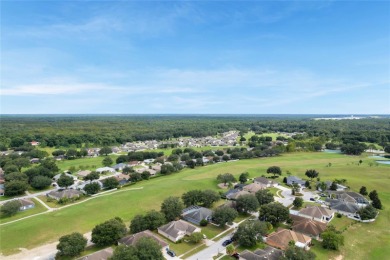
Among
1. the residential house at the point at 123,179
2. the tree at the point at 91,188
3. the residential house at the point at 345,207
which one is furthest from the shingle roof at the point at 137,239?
the residential house at the point at 123,179

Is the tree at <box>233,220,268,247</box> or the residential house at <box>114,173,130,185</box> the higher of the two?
the tree at <box>233,220,268,247</box>

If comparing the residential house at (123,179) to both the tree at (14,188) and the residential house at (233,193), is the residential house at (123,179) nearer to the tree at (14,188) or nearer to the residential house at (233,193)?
the tree at (14,188)

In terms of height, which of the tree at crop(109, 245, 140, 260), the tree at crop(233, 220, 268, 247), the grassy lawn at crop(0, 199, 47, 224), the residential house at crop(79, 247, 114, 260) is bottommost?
the grassy lawn at crop(0, 199, 47, 224)

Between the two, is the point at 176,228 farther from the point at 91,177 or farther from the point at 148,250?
the point at 91,177

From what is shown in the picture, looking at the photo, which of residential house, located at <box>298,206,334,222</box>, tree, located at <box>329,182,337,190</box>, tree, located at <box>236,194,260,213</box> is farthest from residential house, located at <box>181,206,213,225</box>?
tree, located at <box>329,182,337,190</box>

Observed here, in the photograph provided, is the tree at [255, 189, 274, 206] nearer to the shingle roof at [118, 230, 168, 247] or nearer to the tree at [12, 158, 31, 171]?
the shingle roof at [118, 230, 168, 247]

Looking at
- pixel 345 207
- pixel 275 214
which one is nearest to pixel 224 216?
pixel 275 214
